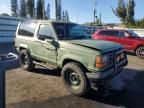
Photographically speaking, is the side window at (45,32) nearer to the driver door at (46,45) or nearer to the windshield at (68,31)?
the driver door at (46,45)

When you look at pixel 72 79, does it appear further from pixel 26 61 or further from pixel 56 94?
pixel 26 61

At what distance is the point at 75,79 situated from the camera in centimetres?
713

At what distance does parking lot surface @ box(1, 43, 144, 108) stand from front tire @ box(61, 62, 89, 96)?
0.17 m

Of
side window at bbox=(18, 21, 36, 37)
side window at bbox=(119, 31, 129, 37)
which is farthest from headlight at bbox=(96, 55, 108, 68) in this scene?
side window at bbox=(119, 31, 129, 37)

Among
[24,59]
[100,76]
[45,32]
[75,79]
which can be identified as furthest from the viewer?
A: [24,59]

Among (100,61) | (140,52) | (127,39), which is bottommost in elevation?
(140,52)

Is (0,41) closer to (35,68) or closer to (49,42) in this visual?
(35,68)

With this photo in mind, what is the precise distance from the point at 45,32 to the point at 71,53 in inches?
62.7

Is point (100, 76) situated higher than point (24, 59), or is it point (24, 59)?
point (24, 59)

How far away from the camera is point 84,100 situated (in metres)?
6.64

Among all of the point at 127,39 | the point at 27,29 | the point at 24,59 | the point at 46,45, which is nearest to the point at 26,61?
the point at 24,59

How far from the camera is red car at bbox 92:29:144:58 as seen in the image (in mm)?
15055

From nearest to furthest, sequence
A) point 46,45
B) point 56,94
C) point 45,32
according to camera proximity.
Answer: point 56,94, point 46,45, point 45,32

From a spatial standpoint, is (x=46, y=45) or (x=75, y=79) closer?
(x=75, y=79)
